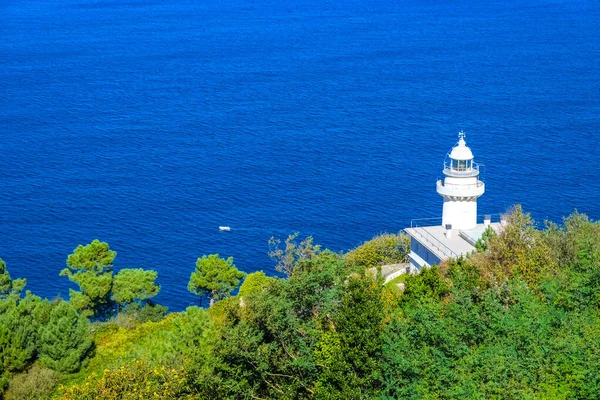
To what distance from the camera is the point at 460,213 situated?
5809cm

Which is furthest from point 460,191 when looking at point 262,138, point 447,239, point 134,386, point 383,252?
point 262,138

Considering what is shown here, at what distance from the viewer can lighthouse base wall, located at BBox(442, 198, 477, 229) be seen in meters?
58.0

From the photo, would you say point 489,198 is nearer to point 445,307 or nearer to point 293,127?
point 293,127

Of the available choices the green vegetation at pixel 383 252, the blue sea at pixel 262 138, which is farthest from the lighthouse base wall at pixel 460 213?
the blue sea at pixel 262 138

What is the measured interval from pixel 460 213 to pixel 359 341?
24.9 m

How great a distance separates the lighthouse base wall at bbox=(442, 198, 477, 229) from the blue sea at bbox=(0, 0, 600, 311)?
927 inches

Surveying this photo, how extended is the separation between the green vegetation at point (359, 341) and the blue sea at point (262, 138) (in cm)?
3086

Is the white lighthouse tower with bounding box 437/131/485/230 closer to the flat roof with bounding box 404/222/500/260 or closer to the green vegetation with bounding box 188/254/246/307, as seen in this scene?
the flat roof with bounding box 404/222/500/260

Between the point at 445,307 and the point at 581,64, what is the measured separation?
123 meters

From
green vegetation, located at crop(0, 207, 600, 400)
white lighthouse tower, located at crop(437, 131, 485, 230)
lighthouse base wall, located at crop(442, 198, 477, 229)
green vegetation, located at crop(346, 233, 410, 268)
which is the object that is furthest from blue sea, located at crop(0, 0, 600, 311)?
green vegetation, located at crop(0, 207, 600, 400)

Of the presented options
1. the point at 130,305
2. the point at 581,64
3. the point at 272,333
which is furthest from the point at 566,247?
the point at 581,64

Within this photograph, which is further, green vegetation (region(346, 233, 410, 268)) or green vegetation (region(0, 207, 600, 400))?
green vegetation (region(346, 233, 410, 268))

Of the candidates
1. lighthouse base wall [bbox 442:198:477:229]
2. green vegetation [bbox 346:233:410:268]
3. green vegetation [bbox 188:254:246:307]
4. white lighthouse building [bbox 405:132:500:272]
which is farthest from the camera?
green vegetation [bbox 346:233:410:268]

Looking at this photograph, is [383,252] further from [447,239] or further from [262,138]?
[262,138]
